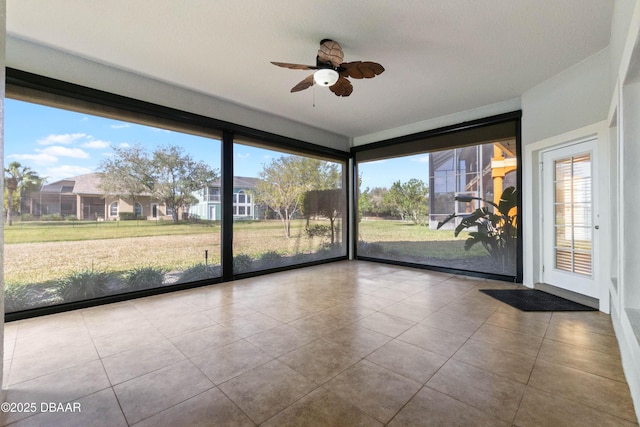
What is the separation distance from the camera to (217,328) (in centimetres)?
284

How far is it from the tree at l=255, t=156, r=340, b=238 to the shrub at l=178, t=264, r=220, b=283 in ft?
4.89

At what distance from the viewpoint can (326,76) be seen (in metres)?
2.88

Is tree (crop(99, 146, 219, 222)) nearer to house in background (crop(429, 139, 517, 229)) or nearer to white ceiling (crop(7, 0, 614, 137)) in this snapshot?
white ceiling (crop(7, 0, 614, 137))

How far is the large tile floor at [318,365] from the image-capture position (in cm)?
164

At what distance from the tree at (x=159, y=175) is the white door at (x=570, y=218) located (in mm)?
5185

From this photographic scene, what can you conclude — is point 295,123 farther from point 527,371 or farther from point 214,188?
point 527,371

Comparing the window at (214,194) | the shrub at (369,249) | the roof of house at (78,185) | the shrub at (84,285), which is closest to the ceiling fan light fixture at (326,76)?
the window at (214,194)

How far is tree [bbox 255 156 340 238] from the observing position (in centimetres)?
550

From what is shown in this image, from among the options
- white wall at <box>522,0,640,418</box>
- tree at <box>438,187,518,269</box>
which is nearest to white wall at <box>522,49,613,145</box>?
white wall at <box>522,0,640,418</box>

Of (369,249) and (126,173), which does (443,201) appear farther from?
(126,173)

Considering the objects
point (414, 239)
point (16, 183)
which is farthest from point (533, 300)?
point (16, 183)

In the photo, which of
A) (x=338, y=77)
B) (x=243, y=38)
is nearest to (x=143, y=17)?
(x=243, y=38)

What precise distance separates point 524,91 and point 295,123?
3945 millimetres

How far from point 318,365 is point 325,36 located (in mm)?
3144
